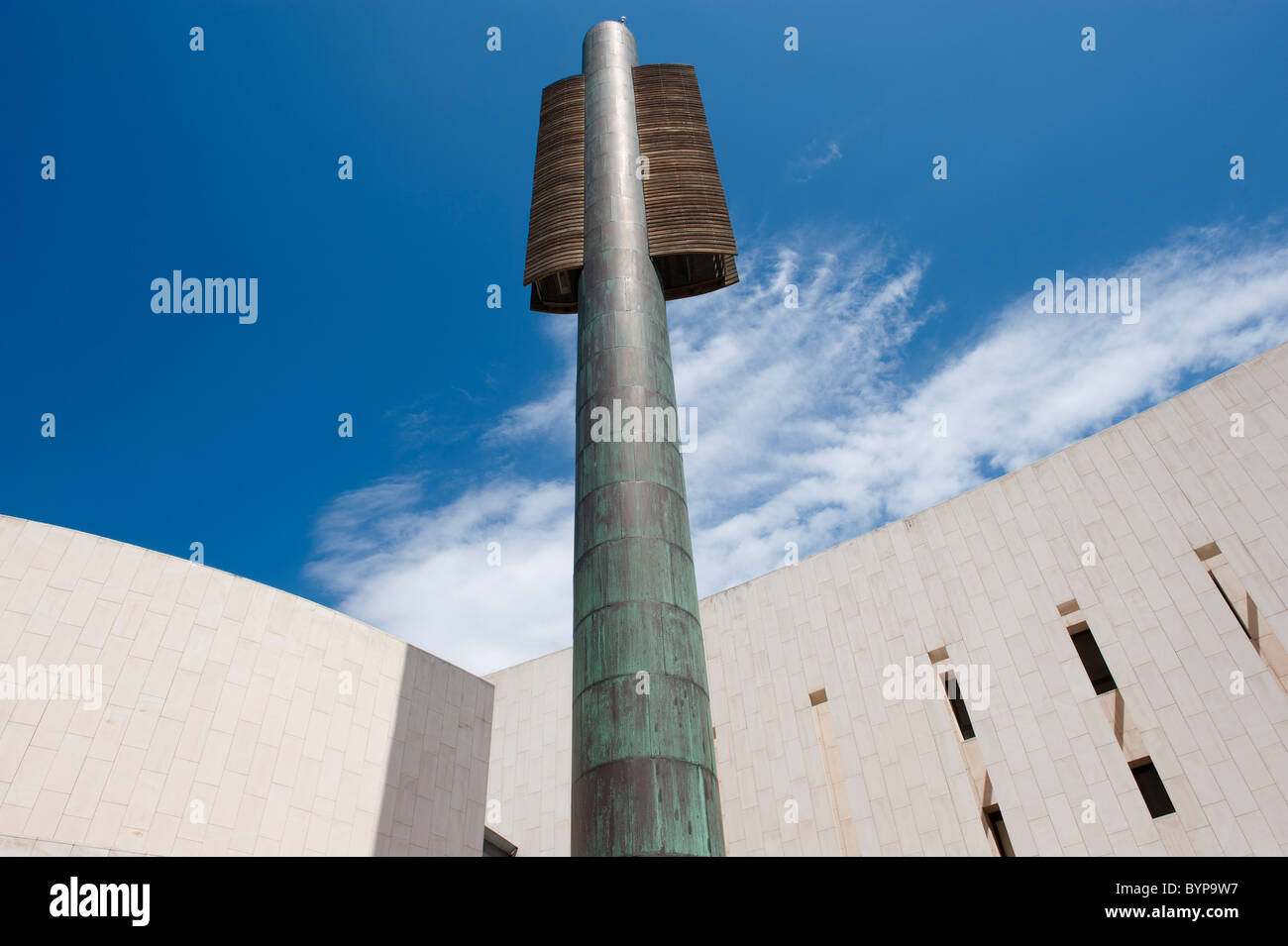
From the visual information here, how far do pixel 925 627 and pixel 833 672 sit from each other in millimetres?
3761

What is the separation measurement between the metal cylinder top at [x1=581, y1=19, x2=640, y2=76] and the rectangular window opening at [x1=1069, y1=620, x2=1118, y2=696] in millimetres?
21260

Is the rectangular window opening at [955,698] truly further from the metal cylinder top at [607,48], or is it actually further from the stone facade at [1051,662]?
the metal cylinder top at [607,48]

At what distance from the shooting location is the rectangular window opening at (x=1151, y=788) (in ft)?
77.9

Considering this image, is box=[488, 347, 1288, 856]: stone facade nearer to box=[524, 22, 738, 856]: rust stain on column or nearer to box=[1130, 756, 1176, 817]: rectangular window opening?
box=[1130, 756, 1176, 817]: rectangular window opening

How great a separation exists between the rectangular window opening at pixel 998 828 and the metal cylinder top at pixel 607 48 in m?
23.5

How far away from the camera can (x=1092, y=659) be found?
27172mm

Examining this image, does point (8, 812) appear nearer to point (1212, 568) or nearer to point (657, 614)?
point (657, 614)

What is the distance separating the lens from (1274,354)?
26.0 meters

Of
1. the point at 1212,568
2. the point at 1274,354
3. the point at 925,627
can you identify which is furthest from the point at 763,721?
the point at 1274,354

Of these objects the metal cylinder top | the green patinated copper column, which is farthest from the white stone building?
the metal cylinder top

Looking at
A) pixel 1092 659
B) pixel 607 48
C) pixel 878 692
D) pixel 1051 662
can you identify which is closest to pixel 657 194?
pixel 607 48

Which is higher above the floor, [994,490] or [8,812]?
[994,490]

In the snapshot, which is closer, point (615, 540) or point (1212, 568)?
point (615, 540)
